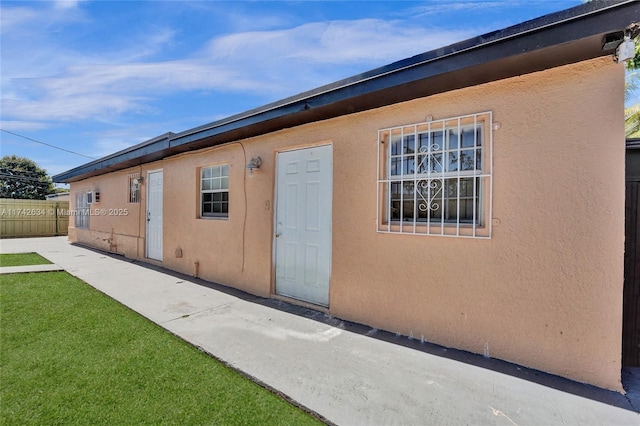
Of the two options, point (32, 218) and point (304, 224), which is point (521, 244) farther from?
point (32, 218)

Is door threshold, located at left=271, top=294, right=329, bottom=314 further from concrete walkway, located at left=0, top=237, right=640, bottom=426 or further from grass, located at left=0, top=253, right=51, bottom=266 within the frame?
grass, located at left=0, top=253, right=51, bottom=266

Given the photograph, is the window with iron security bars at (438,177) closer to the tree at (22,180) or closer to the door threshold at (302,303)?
the door threshold at (302,303)

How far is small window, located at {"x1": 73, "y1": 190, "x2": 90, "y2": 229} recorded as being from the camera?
14.0 metres

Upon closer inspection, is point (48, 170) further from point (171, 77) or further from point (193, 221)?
point (193, 221)

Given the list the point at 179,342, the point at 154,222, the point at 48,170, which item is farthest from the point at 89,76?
the point at 48,170

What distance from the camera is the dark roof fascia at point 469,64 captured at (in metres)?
2.39

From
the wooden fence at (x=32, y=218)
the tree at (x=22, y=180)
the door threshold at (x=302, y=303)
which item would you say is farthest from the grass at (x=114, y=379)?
the tree at (x=22, y=180)

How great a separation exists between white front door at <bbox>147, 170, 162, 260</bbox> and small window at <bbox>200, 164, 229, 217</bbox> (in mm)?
2292

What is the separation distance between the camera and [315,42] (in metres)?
5.86

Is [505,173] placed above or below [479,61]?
below

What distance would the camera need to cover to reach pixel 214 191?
715 centimetres

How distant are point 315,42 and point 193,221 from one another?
16.8ft

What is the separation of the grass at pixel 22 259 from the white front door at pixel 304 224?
8.45 m

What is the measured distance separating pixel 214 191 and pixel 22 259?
25.3 ft
